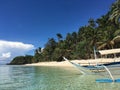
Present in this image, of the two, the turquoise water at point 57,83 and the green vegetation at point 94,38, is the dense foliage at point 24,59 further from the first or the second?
the turquoise water at point 57,83

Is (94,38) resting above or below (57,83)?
above

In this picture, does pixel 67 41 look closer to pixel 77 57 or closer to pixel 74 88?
pixel 77 57

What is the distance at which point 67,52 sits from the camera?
68.0 m

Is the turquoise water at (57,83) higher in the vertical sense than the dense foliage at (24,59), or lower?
lower

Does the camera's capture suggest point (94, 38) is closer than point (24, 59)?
Yes

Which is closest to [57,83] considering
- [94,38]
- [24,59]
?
[94,38]

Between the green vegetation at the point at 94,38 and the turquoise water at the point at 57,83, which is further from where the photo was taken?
the green vegetation at the point at 94,38

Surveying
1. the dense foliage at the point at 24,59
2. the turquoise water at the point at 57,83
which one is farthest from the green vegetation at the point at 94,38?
the dense foliage at the point at 24,59

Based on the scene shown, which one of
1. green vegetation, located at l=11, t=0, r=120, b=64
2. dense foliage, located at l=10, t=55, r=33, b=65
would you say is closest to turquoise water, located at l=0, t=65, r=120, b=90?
green vegetation, located at l=11, t=0, r=120, b=64

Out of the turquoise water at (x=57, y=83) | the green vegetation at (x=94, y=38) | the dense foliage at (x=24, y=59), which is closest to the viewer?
the turquoise water at (x=57, y=83)

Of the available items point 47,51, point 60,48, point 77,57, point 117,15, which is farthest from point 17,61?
point 117,15

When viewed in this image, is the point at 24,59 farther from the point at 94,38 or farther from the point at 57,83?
the point at 57,83

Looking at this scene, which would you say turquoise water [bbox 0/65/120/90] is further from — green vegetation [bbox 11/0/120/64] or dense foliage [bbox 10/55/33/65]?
dense foliage [bbox 10/55/33/65]

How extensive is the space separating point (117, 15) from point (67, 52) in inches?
1225
